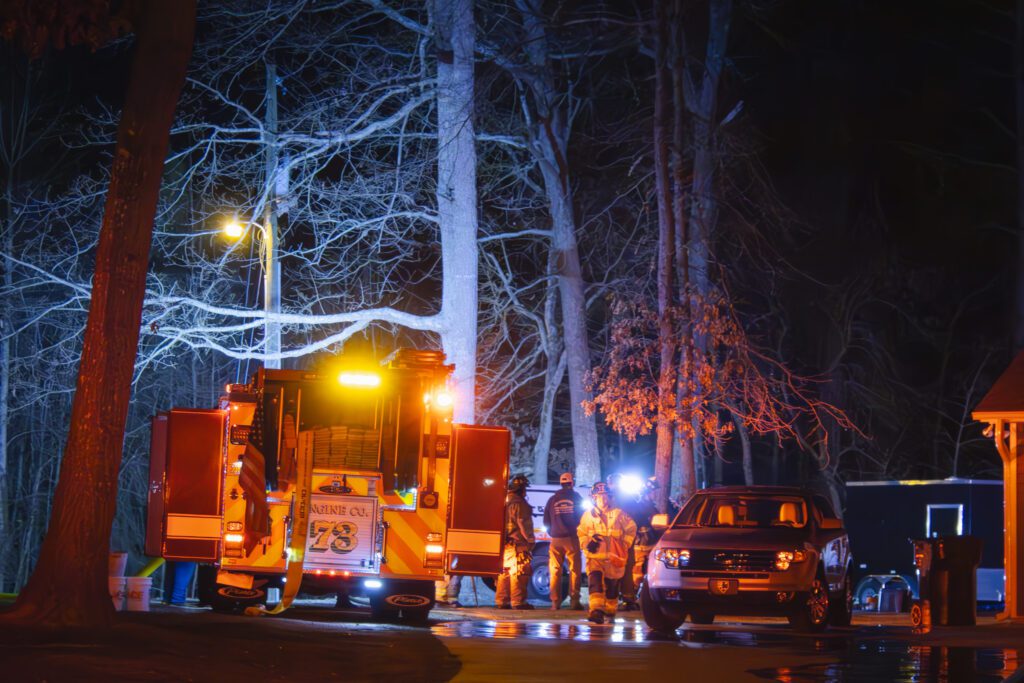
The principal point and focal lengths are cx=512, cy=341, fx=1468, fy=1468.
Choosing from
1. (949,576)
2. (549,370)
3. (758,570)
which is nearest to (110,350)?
(758,570)

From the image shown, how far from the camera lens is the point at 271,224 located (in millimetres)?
25781

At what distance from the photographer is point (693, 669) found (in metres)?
12.3

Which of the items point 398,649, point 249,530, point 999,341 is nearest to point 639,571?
point 249,530

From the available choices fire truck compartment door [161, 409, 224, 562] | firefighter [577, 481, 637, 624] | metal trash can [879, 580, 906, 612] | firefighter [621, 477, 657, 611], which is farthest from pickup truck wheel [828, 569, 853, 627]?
metal trash can [879, 580, 906, 612]

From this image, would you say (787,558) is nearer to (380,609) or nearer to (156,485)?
(380,609)

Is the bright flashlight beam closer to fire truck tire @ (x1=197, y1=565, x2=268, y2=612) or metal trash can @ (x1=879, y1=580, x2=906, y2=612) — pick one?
fire truck tire @ (x1=197, y1=565, x2=268, y2=612)

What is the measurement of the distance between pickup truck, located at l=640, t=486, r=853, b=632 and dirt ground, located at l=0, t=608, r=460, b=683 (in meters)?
3.05

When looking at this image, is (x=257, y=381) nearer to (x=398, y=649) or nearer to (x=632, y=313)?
(x=398, y=649)

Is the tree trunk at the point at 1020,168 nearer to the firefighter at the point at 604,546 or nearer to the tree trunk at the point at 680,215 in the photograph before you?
the tree trunk at the point at 680,215

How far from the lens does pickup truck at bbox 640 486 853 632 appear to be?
51.7 ft

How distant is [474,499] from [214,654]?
5.34 m

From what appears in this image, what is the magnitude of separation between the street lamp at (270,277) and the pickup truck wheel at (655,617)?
32.8ft

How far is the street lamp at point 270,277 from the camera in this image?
2477cm

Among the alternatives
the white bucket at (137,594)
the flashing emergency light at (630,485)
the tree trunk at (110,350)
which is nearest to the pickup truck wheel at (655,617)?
the flashing emergency light at (630,485)
